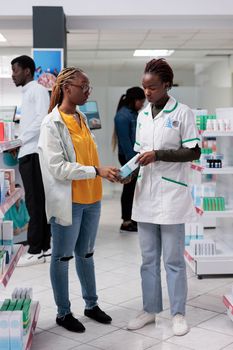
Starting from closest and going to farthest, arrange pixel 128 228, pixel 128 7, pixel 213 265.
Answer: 1. pixel 213 265
2. pixel 128 7
3. pixel 128 228

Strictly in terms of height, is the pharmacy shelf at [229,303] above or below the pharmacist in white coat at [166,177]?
below

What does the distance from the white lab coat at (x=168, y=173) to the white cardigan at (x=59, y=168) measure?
387 mm

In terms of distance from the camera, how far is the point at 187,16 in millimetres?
6250

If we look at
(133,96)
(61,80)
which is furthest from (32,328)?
(133,96)

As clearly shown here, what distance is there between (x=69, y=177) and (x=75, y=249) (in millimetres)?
598

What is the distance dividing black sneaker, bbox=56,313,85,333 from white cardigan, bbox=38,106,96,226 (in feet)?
2.25

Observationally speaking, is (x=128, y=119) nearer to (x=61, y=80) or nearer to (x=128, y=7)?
(x=128, y=7)

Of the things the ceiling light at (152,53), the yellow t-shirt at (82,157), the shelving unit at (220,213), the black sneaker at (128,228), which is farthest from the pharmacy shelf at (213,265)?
the ceiling light at (152,53)

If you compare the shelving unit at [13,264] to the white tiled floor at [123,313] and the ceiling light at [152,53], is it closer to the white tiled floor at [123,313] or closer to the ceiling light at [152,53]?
the white tiled floor at [123,313]

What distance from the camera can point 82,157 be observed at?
336 centimetres

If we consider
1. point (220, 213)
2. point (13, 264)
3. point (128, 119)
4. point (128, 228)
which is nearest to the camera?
point (13, 264)

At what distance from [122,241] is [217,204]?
6.44 feet

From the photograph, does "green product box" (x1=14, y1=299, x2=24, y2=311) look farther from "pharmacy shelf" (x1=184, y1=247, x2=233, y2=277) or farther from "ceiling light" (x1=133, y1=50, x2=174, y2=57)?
"ceiling light" (x1=133, y1=50, x2=174, y2=57)

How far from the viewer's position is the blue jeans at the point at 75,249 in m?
3.34
